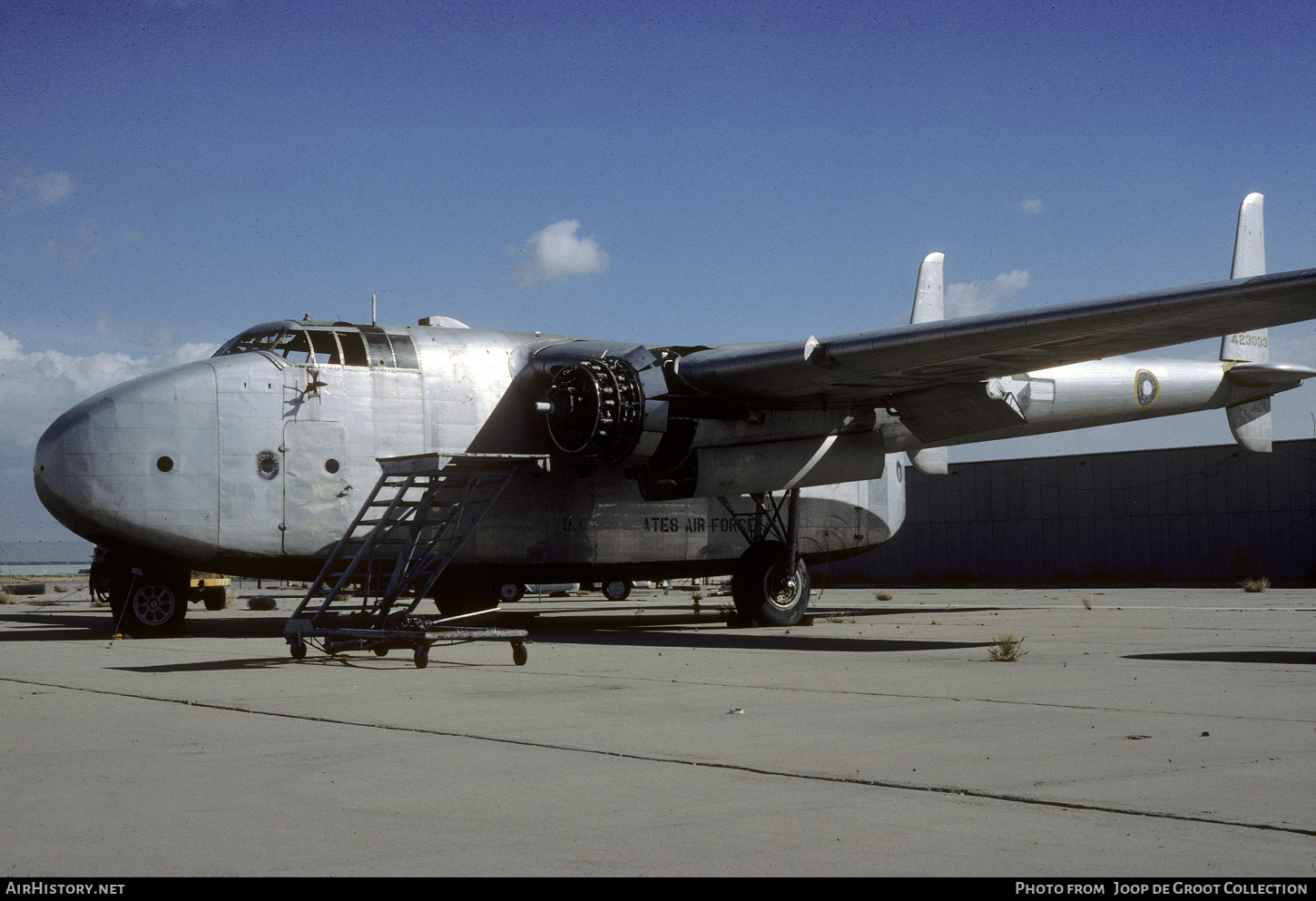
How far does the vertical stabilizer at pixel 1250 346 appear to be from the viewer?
2233 centimetres

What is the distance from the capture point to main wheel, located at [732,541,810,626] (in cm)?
1989

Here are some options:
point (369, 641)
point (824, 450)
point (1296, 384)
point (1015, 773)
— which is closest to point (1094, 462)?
point (1296, 384)

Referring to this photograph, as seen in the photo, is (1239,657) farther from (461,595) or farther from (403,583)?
(461,595)

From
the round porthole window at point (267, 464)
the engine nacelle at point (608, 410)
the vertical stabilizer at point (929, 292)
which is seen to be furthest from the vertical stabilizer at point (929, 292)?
the round porthole window at point (267, 464)

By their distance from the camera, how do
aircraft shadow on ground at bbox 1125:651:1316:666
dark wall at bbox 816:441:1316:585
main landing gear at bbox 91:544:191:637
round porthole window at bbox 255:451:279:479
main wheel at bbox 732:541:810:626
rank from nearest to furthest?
aircraft shadow on ground at bbox 1125:651:1316:666
round porthole window at bbox 255:451:279:479
main landing gear at bbox 91:544:191:637
main wheel at bbox 732:541:810:626
dark wall at bbox 816:441:1316:585

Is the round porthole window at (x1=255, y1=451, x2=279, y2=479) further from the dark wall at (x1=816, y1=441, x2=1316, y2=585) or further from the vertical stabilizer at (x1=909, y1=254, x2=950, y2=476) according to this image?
the dark wall at (x1=816, y1=441, x2=1316, y2=585)

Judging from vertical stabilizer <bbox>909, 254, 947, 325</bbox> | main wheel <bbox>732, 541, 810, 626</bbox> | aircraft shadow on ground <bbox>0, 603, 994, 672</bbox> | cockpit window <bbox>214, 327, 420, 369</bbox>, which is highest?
vertical stabilizer <bbox>909, 254, 947, 325</bbox>

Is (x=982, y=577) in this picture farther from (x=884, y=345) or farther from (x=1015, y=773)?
(x=1015, y=773)

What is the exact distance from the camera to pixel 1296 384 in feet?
74.9

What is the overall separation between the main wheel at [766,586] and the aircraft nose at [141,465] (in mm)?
8353

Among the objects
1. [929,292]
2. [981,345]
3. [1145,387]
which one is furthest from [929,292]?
[981,345]

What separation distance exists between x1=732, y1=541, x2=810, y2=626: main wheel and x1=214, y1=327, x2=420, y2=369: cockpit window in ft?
20.9

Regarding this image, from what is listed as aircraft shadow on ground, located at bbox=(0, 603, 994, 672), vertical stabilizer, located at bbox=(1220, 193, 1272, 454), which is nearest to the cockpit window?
aircraft shadow on ground, located at bbox=(0, 603, 994, 672)

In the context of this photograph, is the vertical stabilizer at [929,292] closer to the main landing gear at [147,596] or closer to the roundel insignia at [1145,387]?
the roundel insignia at [1145,387]
